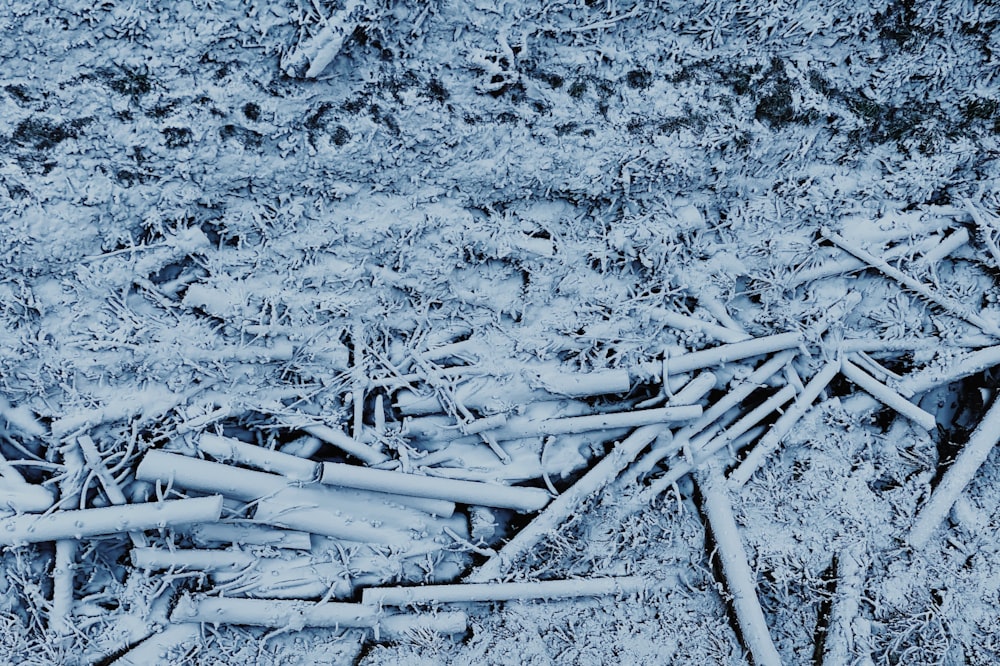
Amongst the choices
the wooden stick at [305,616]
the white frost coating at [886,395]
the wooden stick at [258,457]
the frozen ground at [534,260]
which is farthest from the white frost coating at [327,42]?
the white frost coating at [886,395]

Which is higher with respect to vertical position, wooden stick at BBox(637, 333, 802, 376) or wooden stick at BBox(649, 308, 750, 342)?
wooden stick at BBox(649, 308, 750, 342)

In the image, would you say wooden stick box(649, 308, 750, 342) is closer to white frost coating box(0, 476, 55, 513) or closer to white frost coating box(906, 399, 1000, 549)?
white frost coating box(906, 399, 1000, 549)

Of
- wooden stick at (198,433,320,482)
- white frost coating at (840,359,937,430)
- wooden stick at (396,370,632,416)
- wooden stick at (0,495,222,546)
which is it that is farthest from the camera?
white frost coating at (840,359,937,430)

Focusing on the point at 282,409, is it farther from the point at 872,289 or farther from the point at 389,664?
the point at 872,289

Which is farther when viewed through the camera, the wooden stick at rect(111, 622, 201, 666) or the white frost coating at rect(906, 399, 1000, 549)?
the white frost coating at rect(906, 399, 1000, 549)

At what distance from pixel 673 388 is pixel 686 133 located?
0.52 metres

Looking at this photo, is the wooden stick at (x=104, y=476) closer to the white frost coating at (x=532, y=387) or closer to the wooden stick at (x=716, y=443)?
the white frost coating at (x=532, y=387)

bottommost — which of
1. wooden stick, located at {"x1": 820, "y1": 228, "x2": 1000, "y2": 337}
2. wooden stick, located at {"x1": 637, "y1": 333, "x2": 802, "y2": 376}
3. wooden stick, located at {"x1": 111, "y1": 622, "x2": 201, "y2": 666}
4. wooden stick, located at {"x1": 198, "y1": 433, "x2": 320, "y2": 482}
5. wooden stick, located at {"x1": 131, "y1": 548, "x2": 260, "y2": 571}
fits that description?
wooden stick, located at {"x1": 111, "y1": 622, "x2": 201, "y2": 666}

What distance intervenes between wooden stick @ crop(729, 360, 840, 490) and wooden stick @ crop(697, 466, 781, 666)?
0.04 metres

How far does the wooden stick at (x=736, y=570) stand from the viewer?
4.55ft

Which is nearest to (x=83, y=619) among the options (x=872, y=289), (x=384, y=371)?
(x=384, y=371)

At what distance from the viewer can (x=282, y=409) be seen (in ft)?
4.51

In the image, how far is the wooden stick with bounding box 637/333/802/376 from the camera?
4.83ft

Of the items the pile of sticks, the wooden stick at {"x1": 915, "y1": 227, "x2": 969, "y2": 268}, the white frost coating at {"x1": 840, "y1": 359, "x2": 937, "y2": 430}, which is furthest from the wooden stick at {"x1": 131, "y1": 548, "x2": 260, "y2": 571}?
the wooden stick at {"x1": 915, "y1": 227, "x2": 969, "y2": 268}
